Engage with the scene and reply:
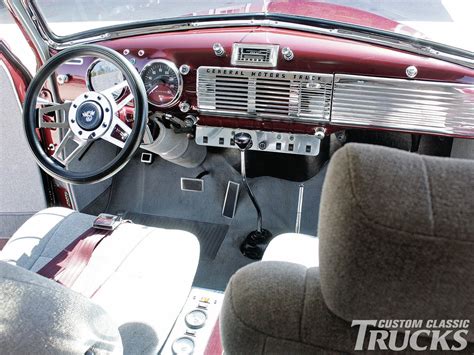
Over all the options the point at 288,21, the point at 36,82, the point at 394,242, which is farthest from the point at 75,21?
the point at 394,242

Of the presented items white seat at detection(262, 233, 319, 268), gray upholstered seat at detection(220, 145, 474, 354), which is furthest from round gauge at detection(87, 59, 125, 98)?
gray upholstered seat at detection(220, 145, 474, 354)

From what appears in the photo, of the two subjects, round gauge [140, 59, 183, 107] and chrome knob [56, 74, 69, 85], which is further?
chrome knob [56, 74, 69, 85]

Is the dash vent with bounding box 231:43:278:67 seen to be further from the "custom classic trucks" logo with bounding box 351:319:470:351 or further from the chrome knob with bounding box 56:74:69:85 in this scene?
the "custom classic trucks" logo with bounding box 351:319:470:351

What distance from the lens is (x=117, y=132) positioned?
1857mm

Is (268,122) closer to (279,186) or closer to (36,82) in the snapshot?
(279,186)

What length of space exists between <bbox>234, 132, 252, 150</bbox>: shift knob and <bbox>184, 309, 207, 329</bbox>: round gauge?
0.93 m

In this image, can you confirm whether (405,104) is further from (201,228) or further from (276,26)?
(201,228)

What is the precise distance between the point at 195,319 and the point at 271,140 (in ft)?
3.51

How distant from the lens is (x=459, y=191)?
21.8 inches

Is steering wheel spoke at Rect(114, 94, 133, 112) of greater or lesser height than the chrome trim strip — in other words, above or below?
Result: below

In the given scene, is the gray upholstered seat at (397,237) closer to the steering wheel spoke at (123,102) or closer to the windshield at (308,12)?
the steering wheel spoke at (123,102)

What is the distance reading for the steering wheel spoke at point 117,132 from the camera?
172 centimetres

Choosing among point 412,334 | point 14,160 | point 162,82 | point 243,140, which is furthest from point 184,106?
point 412,334

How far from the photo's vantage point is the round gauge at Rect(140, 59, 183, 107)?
2.08 m
